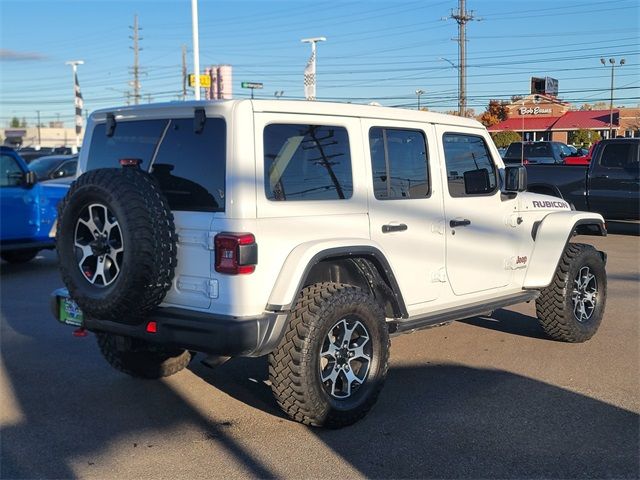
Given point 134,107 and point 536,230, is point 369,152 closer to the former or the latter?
point 134,107

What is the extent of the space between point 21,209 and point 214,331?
24.9 feet

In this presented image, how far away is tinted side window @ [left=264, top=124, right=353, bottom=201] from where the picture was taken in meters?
4.21

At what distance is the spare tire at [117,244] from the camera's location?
3.97 m

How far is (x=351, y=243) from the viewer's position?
4.41 m

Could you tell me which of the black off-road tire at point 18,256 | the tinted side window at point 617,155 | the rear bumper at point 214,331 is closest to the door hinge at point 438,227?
the rear bumper at point 214,331

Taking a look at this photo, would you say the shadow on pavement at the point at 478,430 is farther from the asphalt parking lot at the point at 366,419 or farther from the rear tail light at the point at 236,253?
the rear tail light at the point at 236,253

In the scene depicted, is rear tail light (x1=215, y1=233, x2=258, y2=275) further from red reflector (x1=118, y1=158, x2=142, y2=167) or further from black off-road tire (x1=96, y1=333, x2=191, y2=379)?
black off-road tire (x1=96, y1=333, x2=191, y2=379)

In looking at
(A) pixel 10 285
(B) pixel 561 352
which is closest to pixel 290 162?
(B) pixel 561 352

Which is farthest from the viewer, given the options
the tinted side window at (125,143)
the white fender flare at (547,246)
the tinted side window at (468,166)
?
the white fender flare at (547,246)

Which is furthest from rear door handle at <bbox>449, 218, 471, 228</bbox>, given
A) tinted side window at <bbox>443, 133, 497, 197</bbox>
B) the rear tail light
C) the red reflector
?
the red reflector

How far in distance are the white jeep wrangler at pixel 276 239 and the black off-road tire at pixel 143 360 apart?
0.04 feet

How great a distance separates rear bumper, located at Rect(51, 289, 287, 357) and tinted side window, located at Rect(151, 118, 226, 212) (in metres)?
0.63

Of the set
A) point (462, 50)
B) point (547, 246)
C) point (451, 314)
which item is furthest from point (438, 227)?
point (462, 50)

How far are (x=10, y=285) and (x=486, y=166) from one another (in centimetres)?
696
